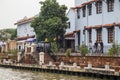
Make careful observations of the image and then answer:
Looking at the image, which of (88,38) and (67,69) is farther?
(88,38)

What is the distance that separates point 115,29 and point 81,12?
10.4 m

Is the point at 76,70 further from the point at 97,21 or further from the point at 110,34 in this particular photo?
the point at 97,21

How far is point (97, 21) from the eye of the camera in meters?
55.2

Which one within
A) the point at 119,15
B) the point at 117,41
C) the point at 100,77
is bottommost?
the point at 100,77

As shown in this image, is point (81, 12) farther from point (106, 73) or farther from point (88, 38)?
point (106, 73)

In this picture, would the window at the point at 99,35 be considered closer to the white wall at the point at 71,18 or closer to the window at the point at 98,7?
the window at the point at 98,7

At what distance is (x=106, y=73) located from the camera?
39.2 meters

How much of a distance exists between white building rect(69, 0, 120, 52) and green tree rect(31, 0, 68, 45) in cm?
207

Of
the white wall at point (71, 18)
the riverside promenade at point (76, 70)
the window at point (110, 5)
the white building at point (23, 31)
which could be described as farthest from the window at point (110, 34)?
the white building at point (23, 31)

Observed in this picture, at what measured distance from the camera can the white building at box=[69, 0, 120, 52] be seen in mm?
51125

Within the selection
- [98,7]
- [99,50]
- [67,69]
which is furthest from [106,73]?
[98,7]

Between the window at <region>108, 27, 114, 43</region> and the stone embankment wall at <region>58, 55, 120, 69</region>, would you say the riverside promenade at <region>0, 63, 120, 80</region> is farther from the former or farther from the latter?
the window at <region>108, 27, 114, 43</region>

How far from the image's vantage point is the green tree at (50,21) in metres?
59.7

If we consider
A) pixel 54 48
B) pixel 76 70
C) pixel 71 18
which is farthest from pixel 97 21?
pixel 76 70
